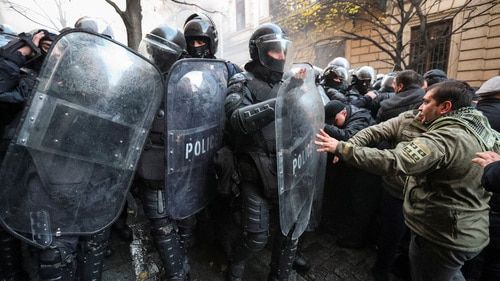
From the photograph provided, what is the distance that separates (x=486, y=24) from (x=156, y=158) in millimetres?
10799

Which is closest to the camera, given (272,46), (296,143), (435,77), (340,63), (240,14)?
(296,143)

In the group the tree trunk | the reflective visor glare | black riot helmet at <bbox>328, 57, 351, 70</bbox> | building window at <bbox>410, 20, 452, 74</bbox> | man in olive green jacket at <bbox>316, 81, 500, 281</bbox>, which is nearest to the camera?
man in olive green jacket at <bbox>316, 81, 500, 281</bbox>

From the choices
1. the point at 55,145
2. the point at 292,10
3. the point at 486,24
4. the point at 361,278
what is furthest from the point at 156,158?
the point at 292,10

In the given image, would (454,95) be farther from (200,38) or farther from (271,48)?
(200,38)

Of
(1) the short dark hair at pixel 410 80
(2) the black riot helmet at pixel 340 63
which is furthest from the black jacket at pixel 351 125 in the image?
(2) the black riot helmet at pixel 340 63

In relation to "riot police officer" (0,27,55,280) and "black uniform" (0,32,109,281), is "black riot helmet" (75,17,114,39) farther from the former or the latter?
Result: "black uniform" (0,32,109,281)

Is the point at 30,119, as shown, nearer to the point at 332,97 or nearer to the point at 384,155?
the point at 384,155

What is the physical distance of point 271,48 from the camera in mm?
2104

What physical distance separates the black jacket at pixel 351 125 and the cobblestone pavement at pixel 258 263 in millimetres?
1191

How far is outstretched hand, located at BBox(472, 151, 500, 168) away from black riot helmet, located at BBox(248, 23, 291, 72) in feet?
4.37

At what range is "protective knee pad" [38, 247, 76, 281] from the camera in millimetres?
1620

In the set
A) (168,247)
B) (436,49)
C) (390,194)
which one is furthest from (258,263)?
(436,49)

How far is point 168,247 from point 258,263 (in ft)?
3.06

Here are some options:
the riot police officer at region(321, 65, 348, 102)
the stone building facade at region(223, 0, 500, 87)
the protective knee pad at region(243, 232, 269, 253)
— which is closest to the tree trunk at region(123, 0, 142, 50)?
the riot police officer at region(321, 65, 348, 102)
